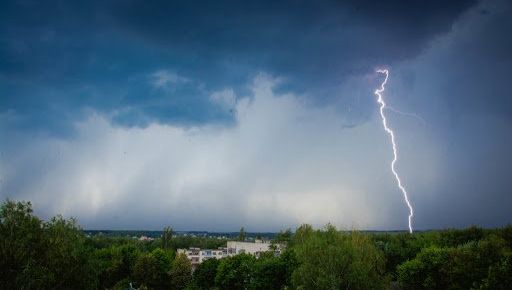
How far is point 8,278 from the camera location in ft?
86.1

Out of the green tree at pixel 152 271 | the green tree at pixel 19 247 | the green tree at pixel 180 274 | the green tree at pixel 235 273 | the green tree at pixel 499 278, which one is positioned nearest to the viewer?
the green tree at pixel 19 247

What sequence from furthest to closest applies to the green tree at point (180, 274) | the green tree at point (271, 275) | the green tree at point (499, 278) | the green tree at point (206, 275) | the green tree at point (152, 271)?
the green tree at point (180, 274)
the green tree at point (206, 275)
the green tree at point (152, 271)
the green tree at point (271, 275)
the green tree at point (499, 278)

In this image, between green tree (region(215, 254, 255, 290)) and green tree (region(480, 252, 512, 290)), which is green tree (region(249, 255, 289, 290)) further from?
green tree (region(480, 252, 512, 290))

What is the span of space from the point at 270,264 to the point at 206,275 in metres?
17.6

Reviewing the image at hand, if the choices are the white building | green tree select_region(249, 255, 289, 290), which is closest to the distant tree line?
green tree select_region(249, 255, 289, 290)

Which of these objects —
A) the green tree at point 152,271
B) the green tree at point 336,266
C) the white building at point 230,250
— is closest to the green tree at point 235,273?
the green tree at point 152,271

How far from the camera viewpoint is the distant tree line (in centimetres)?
2808

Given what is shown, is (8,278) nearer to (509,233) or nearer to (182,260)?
(182,260)

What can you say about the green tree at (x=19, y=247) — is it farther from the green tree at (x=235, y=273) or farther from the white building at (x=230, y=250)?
the white building at (x=230, y=250)

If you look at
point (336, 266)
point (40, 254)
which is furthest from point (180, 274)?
point (40, 254)

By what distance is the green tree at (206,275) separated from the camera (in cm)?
7356

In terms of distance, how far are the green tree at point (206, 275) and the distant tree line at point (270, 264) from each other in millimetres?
165

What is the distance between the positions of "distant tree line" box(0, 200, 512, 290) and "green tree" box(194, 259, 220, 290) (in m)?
0.17

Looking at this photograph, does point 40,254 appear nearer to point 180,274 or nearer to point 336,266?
point 336,266
